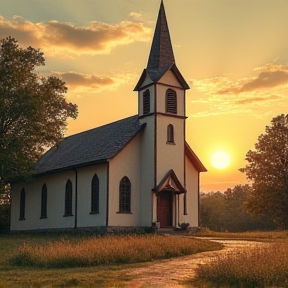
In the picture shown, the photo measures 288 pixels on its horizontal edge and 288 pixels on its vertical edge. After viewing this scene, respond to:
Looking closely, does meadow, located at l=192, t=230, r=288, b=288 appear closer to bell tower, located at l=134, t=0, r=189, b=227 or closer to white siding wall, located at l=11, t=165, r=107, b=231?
bell tower, located at l=134, t=0, r=189, b=227

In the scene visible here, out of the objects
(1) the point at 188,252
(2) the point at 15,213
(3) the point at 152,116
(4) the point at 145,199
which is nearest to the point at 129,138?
(3) the point at 152,116

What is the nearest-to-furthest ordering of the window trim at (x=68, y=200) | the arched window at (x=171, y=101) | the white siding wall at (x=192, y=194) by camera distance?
the arched window at (x=171, y=101) → the white siding wall at (x=192, y=194) → the window trim at (x=68, y=200)

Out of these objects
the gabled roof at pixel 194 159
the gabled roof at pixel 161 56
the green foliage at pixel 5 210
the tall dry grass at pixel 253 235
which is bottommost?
the tall dry grass at pixel 253 235

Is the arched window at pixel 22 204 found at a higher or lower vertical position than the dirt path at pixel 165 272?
higher

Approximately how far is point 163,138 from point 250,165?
23.1m

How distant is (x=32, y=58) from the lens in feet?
127

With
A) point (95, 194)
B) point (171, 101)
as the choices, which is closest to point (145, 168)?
point (95, 194)

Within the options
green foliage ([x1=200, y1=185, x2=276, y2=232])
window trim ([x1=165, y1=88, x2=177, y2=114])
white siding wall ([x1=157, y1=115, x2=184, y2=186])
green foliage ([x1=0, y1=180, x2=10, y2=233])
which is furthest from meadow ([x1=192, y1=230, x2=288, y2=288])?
green foliage ([x1=200, y1=185, x2=276, y2=232])

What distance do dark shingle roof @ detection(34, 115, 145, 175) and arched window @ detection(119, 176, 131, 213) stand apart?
2.31 meters

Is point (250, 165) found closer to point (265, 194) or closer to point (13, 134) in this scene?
point (265, 194)

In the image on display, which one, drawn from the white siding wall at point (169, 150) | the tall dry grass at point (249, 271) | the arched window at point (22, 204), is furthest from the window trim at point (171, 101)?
the tall dry grass at point (249, 271)

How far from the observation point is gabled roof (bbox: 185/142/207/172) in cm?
3753

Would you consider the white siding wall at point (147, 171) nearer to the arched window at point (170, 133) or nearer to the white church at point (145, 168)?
the white church at point (145, 168)

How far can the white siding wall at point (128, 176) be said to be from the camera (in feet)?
110
